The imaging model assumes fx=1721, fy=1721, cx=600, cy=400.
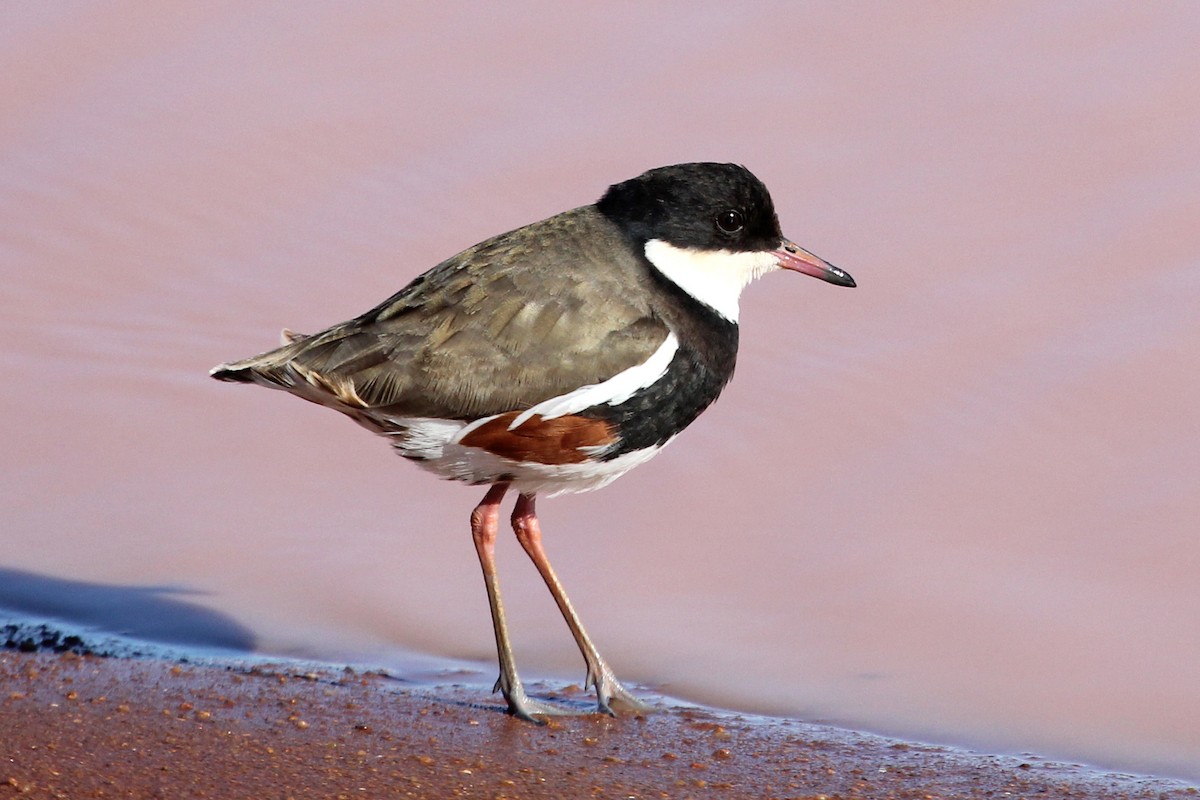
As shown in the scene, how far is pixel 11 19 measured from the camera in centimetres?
1285

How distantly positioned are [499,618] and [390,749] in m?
0.98

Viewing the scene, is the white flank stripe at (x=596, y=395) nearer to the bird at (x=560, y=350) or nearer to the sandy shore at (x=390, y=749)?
the bird at (x=560, y=350)

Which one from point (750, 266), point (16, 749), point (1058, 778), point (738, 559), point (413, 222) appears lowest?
point (16, 749)

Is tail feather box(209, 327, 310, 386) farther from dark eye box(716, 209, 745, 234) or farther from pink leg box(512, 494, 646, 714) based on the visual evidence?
dark eye box(716, 209, 745, 234)

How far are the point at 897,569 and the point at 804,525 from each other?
1.93ft

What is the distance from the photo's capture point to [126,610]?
Answer: 24.9ft

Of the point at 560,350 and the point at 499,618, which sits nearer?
the point at 560,350

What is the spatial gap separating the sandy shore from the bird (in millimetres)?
424

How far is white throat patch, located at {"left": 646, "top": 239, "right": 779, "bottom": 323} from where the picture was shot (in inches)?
269

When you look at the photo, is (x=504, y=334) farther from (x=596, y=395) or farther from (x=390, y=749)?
(x=390, y=749)

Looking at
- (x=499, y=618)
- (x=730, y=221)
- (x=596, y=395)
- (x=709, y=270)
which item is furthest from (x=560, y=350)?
(x=499, y=618)

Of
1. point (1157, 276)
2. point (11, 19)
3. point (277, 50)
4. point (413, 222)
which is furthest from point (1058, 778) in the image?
point (11, 19)

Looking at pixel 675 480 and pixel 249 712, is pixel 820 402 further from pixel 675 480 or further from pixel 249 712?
pixel 249 712

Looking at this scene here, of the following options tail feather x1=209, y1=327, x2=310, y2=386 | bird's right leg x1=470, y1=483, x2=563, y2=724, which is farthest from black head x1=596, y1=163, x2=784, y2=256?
tail feather x1=209, y1=327, x2=310, y2=386
